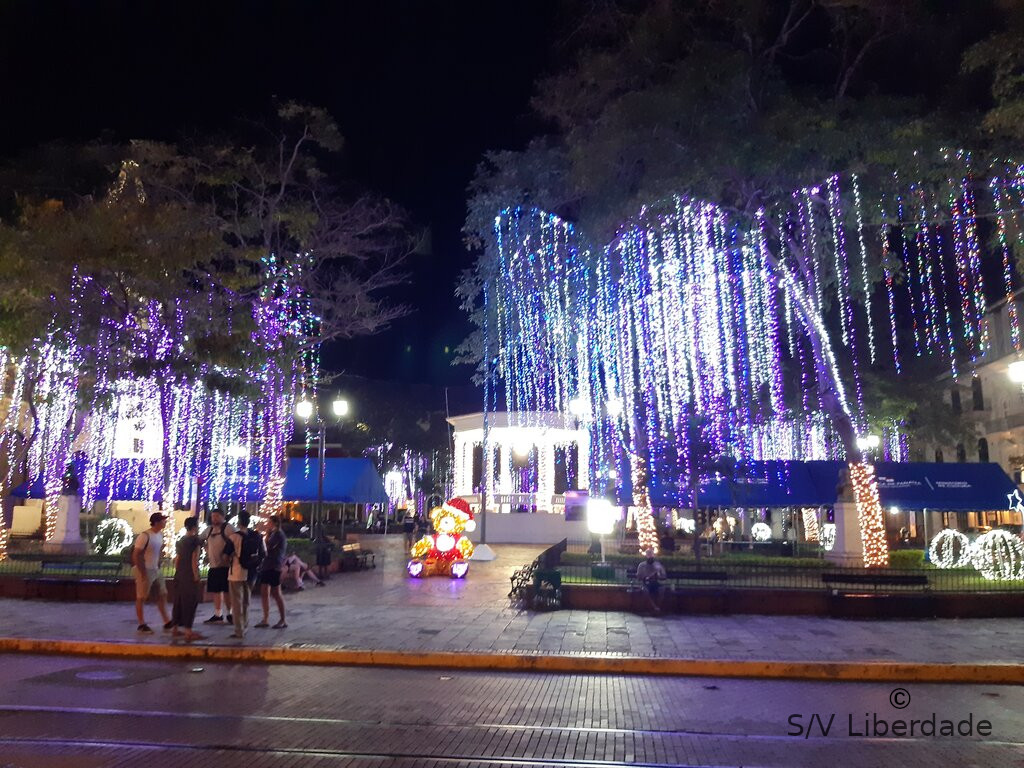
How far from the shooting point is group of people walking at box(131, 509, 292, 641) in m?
12.1

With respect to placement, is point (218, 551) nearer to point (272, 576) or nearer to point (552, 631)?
point (272, 576)

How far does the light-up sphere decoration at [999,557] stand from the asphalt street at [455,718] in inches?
400

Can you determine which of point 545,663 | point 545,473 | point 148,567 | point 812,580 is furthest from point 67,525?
point 812,580

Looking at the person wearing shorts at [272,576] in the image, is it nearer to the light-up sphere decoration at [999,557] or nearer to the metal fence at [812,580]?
the metal fence at [812,580]

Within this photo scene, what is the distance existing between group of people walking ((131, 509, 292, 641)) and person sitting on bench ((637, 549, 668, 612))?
626cm

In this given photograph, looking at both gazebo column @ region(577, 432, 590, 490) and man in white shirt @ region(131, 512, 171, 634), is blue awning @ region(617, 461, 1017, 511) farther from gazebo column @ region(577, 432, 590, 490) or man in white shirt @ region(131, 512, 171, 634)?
man in white shirt @ region(131, 512, 171, 634)

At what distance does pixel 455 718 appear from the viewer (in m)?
A: 8.20

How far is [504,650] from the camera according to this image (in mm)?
11594

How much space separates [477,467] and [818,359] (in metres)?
30.0

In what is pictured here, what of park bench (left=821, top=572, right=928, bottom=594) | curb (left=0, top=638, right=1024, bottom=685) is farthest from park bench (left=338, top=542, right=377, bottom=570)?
park bench (left=821, top=572, right=928, bottom=594)

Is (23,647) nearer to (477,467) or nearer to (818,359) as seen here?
(818,359)

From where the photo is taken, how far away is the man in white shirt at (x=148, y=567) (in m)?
12.6

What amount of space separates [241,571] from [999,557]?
17.2m

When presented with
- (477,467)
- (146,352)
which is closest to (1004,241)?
(146,352)
